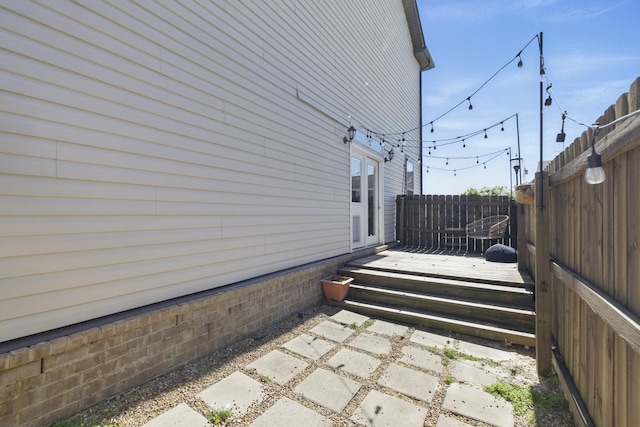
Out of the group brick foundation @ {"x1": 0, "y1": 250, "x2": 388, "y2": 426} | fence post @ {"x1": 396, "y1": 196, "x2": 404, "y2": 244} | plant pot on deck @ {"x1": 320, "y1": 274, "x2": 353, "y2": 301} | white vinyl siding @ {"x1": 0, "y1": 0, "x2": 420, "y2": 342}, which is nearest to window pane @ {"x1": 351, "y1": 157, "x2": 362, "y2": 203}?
white vinyl siding @ {"x1": 0, "y1": 0, "x2": 420, "y2": 342}

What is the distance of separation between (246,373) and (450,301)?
2.52 m

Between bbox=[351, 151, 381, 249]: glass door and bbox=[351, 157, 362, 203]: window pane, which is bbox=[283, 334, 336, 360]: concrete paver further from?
bbox=[351, 157, 362, 203]: window pane

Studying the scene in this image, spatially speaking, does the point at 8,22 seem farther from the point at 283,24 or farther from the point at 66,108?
the point at 283,24

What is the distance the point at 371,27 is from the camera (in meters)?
6.68

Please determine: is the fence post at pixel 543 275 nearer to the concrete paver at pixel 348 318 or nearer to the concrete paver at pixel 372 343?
the concrete paver at pixel 372 343

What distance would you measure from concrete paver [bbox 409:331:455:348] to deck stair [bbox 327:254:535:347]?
8.2 inches

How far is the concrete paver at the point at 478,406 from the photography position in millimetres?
2008

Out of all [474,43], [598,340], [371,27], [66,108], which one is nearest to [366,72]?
[371,27]

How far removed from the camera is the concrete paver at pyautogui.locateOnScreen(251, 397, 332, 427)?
195cm

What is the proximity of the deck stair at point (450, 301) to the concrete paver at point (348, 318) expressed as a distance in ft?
0.33

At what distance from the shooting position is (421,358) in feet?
9.34

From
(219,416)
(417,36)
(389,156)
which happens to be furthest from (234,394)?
(417,36)

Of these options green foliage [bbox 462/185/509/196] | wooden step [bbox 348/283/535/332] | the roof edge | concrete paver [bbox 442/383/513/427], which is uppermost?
the roof edge

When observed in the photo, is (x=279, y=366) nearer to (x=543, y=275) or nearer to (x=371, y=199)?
(x=543, y=275)
